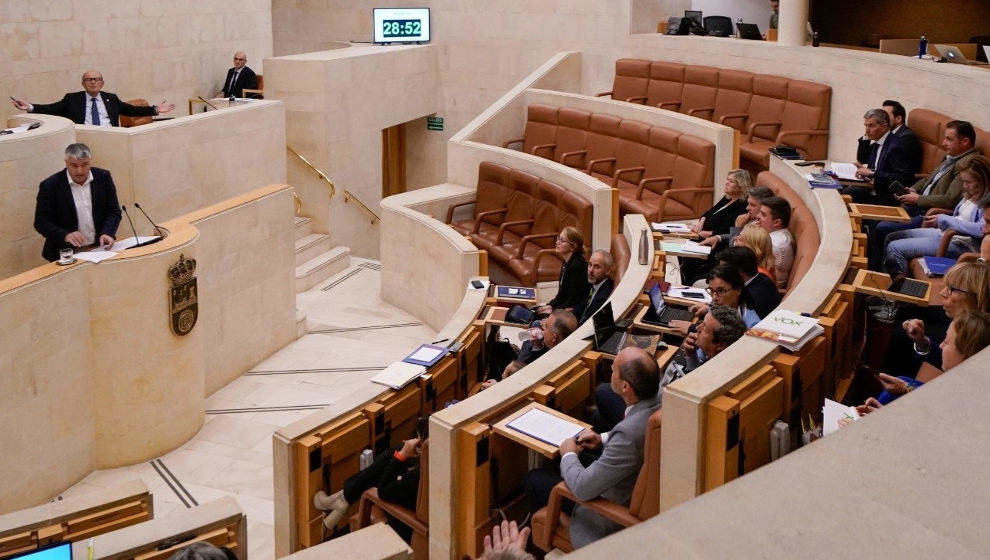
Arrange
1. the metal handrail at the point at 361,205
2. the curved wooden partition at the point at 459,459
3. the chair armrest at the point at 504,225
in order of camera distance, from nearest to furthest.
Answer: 1. the curved wooden partition at the point at 459,459
2. the chair armrest at the point at 504,225
3. the metal handrail at the point at 361,205

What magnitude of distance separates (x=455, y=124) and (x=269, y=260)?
617 centimetres

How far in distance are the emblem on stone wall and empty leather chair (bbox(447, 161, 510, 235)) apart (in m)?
3.34

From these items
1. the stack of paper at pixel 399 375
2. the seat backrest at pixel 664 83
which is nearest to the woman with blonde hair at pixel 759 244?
the stack of paper at pixel 399 375

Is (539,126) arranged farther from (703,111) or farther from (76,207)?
(76,207)

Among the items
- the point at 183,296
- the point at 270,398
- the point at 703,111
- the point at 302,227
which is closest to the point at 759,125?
the point at 703,111

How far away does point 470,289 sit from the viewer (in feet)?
25.3

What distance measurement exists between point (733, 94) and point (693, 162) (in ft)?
5.69

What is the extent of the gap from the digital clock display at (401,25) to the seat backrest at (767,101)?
548 centimetres

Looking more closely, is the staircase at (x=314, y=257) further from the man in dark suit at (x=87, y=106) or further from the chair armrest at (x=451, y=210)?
the man in dark suit at (x=87, y=106)

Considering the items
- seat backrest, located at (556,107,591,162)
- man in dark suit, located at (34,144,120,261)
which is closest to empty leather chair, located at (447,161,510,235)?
seat backrest, located at (556,107,591,162)

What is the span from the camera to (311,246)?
11875mm

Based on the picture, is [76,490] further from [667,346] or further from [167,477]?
[667,346]

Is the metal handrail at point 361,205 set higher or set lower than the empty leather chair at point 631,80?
lower

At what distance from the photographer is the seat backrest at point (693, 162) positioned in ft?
30.8
